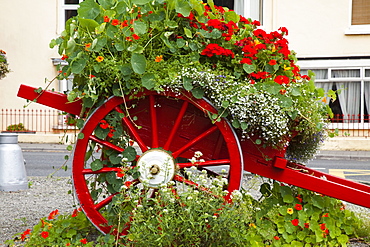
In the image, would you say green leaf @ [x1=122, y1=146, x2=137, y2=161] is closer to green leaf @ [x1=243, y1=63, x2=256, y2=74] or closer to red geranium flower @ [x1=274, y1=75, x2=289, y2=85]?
green leaf @ [x1=243, y1=63, x2=256, y2=74]

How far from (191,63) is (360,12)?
14050 millimetres

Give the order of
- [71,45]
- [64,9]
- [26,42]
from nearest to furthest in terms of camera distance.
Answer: [71,45]
[26,42]
[64,9]

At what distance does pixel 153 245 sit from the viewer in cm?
290

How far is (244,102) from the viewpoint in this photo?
10.4 feet

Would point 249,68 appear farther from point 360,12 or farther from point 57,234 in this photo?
point 360,12

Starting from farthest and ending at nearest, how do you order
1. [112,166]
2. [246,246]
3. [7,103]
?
[7,103]
[112,166]
[246,246]

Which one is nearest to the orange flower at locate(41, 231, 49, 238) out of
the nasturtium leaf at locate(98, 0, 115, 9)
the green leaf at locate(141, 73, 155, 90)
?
the green leaf at locate(141, 73, 155, 90)

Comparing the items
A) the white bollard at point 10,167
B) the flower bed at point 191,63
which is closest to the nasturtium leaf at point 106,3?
the flower bed at point 191,63

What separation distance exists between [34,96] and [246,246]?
1.77 m

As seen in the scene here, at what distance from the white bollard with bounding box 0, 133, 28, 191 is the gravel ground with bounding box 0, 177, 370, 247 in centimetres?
11

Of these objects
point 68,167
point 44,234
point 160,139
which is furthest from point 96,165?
point 68,167

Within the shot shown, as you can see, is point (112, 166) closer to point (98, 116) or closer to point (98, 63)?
point (98, 116)

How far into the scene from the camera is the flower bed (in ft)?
10.5

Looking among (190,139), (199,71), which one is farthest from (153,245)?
(199,71)
